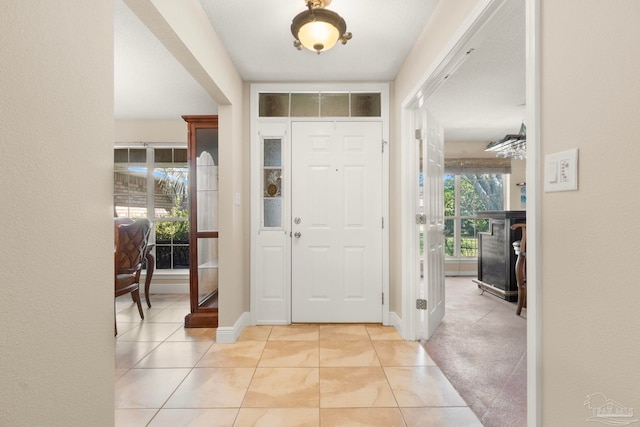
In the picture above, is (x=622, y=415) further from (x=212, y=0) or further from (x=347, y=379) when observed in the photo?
(x=212, y=0)

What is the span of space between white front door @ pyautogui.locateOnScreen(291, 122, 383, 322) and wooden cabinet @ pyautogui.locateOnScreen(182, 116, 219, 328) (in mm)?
812

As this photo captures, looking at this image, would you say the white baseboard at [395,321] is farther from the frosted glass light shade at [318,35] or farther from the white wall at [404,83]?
the frosted glass light shade at [318,35]

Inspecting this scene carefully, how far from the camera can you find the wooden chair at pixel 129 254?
3.01 metres

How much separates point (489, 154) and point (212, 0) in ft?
17.5

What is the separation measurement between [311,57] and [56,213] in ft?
7.70

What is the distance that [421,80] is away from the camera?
230cm

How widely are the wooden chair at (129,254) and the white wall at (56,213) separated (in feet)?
7.21

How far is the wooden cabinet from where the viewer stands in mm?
3059

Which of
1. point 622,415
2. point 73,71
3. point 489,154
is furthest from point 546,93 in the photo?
point 489,154

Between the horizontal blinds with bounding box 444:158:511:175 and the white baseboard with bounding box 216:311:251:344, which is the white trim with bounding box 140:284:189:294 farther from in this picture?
the horizontal blinds with bounding box 444:158:511:175

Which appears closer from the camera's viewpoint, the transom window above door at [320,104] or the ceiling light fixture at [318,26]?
the ceiling light fixture at [318,26]

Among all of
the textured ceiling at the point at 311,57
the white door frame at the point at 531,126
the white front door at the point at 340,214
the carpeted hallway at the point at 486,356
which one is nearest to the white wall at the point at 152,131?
the textured ceiling at the point at 311,57

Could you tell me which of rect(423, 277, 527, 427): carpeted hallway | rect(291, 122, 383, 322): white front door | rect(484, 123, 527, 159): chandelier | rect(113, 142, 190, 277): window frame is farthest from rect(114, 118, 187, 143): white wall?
rect(484, 123, 527, 159): chandelier

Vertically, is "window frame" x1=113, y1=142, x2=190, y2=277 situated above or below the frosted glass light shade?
below
